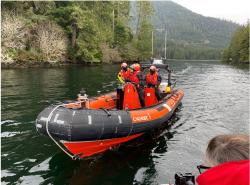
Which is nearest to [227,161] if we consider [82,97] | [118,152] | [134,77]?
[118,152]

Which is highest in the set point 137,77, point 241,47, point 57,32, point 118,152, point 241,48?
point 57,32

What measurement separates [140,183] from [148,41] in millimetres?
57677

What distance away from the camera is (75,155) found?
7.78 meters

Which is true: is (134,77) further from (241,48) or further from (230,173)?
(241,48)

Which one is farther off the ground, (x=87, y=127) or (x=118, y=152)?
(x=87, y=127)

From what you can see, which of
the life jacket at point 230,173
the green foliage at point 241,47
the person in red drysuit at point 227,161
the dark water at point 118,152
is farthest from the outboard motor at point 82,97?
the green foliage at point 241,47

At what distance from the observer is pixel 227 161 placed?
1.93 metres

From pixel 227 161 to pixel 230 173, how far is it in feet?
0.52

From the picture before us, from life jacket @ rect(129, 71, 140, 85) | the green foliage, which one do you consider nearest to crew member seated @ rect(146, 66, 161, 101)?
life jacket @ rect(129, 71, 140, 85)

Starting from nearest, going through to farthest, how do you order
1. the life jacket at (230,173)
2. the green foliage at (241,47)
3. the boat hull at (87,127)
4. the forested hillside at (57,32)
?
the life jacket at (230,173) < the boat hull at (87,127) < the forested hillside at (57,32) < the green foliage at (241,47)

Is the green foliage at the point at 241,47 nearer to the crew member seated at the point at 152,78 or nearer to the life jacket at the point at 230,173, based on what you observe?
the crew member seated at the point at 152,78

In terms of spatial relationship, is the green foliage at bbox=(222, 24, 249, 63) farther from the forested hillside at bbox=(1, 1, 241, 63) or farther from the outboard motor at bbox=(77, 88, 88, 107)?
the outboard motor at bbox=(77, 88, 88, 107)

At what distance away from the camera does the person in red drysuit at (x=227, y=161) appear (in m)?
1.76

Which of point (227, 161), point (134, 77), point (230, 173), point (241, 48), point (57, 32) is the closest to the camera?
point (230, 173)
